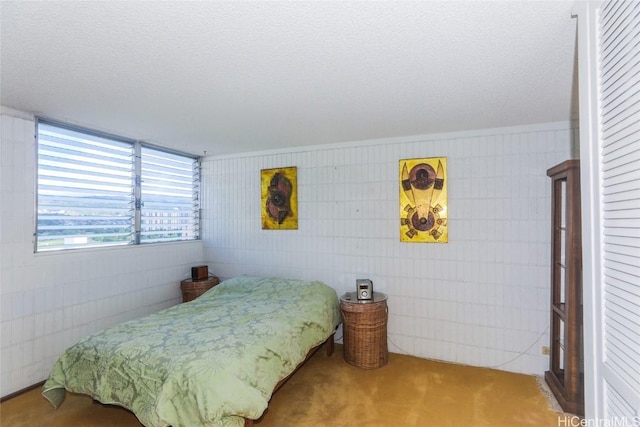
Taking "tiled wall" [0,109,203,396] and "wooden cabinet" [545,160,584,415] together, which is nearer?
"wooden cabinet" [545,160,584,415]

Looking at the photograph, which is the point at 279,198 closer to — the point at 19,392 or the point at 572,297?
the point at 19,392

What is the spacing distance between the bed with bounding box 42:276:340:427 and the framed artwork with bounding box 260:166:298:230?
47.5 inches

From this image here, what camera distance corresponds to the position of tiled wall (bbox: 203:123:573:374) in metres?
2.91

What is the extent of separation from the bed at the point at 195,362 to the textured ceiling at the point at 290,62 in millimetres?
1712

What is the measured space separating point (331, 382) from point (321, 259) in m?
1.35

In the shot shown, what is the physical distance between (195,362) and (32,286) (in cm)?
181

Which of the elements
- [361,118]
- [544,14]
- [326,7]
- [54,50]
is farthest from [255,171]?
[544,14]

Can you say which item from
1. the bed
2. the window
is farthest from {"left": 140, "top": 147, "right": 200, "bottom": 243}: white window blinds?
the bed

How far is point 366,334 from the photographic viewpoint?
300 centimetres

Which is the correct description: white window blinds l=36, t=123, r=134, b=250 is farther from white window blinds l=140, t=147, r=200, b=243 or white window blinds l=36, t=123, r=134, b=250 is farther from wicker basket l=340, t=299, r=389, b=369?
wicker basket l=340, t=299, r=389, b=369

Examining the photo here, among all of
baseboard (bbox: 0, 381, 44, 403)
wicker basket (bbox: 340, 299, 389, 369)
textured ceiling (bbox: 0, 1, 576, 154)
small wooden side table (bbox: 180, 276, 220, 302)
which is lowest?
baseboard (bbox: 0, 381, 44, 403)

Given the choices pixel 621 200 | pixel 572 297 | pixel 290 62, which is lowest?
pixel 572 297

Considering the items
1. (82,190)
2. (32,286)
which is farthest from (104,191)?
(32,286)

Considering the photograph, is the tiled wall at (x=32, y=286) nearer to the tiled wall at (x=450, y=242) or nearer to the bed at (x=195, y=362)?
the bed at (x=195, y=362)
